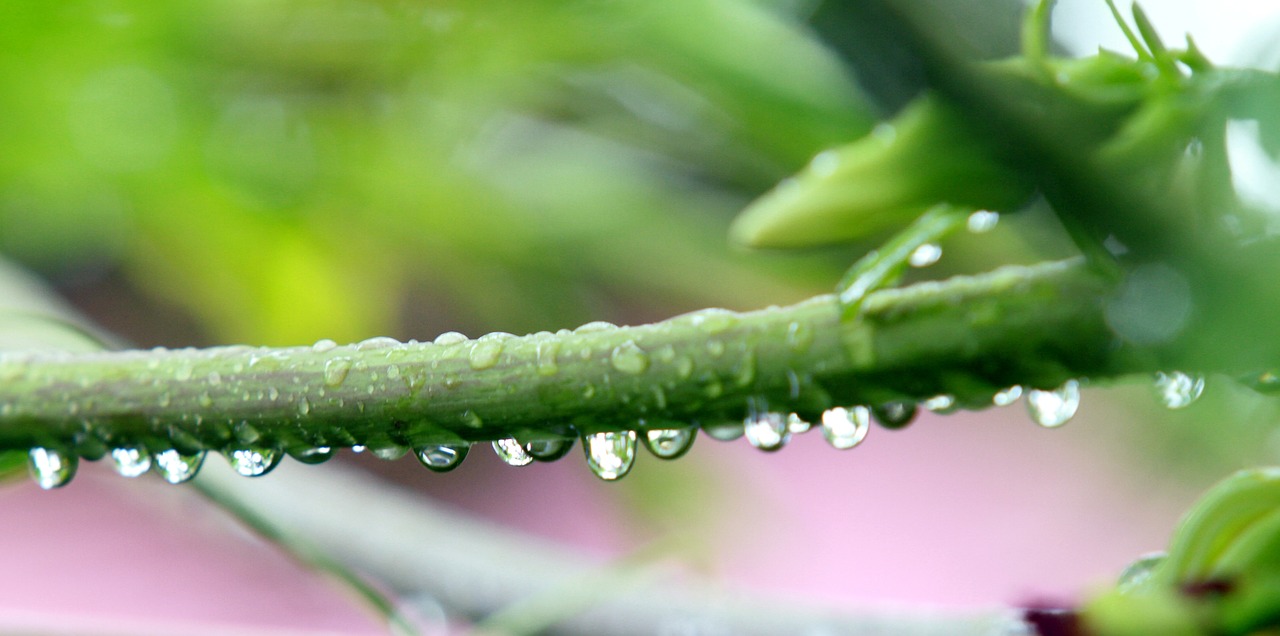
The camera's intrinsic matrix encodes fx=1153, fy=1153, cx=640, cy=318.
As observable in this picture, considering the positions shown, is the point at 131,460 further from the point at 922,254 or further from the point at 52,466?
the point at 922,254

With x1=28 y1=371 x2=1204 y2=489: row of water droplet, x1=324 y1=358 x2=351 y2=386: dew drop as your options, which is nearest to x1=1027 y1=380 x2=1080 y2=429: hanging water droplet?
x1=28 y1=371 x2=1204 y2=489: row of water droplet

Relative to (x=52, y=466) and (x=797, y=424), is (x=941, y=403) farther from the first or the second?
(x=52, y=466)

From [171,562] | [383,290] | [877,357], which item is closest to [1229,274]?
[877,357]

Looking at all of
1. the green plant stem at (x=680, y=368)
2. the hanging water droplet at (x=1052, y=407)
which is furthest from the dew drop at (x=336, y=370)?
the hanging water droplet at (x=1052, y=407)

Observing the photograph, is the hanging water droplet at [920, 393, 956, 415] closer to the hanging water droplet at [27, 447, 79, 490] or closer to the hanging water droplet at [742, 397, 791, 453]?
the hanging water droplet at [742, 397, 791, 453]

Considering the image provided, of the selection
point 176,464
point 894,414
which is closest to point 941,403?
point 894,414

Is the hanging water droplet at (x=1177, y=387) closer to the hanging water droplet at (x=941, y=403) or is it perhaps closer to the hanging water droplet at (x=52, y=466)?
the hanging water droplet at (x=941, y=403)

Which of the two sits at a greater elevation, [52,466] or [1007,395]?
[1007,395]
